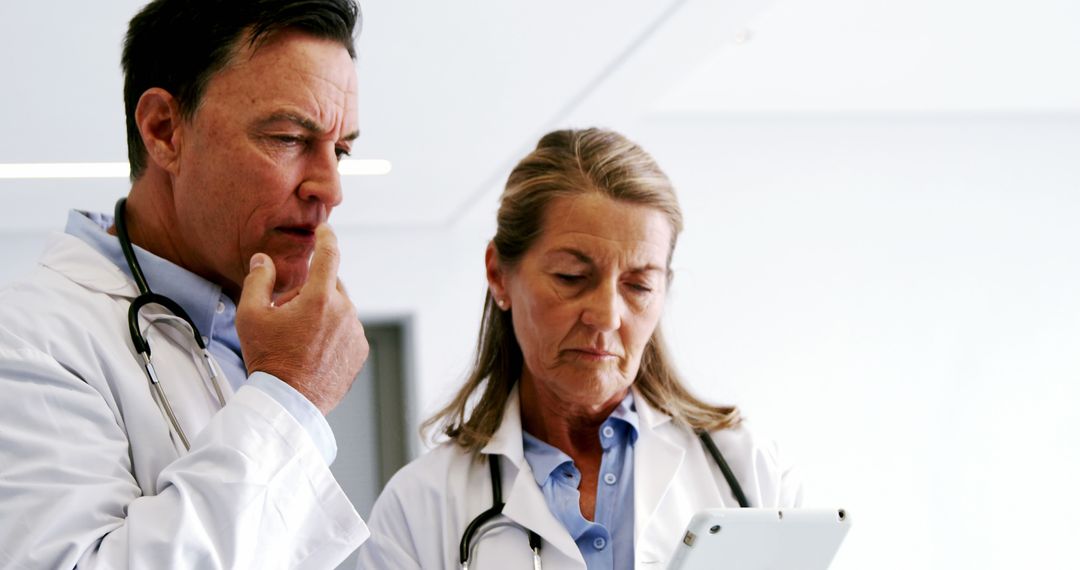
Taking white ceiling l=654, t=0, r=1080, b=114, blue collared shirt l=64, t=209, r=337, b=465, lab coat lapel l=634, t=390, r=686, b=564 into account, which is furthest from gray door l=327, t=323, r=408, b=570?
blue collared shirt l=64, t=209, r=337, b=465

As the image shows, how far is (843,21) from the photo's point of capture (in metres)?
4.33

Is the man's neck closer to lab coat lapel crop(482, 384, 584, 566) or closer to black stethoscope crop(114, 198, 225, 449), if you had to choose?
black stethoscope crop(114, 198, 225, 449)

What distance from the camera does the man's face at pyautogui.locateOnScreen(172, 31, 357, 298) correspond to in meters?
1.32

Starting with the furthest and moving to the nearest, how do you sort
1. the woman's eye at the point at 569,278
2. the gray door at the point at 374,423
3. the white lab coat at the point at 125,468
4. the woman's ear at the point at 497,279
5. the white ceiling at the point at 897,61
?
the gray door at the point at 374,423, the white ceiling at the point at 897,61, the woman's ear at the point at 497,279, the woman's eye at the point at 569,278, the white lab coat at the point at 125,468

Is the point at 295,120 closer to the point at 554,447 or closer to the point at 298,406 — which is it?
the point at 298,406

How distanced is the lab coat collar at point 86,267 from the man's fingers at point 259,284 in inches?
6.8

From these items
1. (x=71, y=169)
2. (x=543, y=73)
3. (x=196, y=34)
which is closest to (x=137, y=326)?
(x=196, y=34)

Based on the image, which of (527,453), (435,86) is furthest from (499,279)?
(435,86)

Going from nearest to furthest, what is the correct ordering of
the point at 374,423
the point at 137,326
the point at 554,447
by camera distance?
the point at 137,326, the point at 554,447, the point at 374,423

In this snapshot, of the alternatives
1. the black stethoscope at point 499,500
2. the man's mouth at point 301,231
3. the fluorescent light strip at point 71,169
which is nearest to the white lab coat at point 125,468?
the man's mouth at point 301,231

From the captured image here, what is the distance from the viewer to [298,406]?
3.71 feet

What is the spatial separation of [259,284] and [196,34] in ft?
1.15

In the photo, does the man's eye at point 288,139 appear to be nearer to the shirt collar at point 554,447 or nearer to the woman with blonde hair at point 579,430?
the woman with blonde hair at point 579,430

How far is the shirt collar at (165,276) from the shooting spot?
1.34 m
